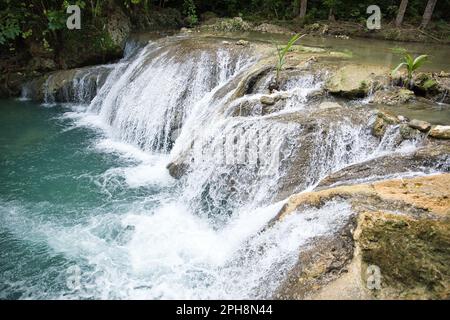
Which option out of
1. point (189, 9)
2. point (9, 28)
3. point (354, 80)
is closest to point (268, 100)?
point (354, 80)

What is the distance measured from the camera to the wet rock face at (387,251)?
2893 mm

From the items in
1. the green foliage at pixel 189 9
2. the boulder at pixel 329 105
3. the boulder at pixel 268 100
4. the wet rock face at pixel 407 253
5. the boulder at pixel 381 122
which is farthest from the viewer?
the green foliage at pixel 189 9

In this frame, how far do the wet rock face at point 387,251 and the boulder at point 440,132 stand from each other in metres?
1.14

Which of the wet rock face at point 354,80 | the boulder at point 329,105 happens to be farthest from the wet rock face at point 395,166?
the wet rock face at point 354,80

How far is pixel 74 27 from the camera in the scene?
10.7 m

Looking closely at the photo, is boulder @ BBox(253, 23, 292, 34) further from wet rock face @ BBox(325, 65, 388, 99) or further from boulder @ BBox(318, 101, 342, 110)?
boulder @ BBox(318, 101, 342, 110)

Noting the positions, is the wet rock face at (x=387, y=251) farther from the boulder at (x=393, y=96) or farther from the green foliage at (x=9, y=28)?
the green foliage at (x=9, y=28)

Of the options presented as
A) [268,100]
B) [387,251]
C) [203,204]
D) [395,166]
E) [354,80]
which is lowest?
[203,204]

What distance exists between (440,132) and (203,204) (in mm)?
3340

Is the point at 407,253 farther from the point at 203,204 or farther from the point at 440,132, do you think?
the point at 203,204

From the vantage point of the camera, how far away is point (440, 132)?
4.77 m

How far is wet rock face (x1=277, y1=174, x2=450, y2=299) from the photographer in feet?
9.49
